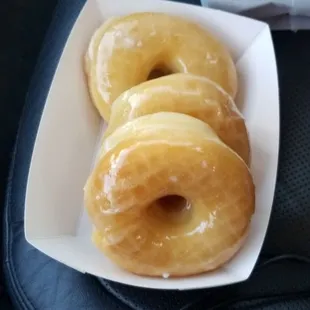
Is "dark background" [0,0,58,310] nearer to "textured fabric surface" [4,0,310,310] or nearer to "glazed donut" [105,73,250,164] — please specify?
"textured fabric surface" [4,0,310,310]

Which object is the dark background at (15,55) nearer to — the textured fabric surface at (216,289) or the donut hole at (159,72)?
the textured fabric surface at (216,289)

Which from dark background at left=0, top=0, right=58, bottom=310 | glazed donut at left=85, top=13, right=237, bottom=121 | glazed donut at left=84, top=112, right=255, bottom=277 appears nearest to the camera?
glazed donut at left=84, top=112, right=255, bottom=277

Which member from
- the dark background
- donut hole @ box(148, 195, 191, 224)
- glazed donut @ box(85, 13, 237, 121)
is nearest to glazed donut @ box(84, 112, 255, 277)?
donut hole @ box(148, 195, 191, 224)

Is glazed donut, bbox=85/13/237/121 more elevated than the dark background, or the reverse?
glazed donut, bbox=85/13/237/121

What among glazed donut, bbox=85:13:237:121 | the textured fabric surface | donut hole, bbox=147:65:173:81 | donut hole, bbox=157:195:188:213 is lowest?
the textured fabric surface

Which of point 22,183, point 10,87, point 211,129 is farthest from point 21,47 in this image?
point 211,129

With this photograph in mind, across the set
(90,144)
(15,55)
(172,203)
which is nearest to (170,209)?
(172,203)

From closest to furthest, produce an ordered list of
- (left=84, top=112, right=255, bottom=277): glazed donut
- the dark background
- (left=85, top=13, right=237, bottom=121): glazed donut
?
(left=84, top=112, right=255, bottom=277): glazed donut → (left=85, top=13, right=237, bottom=121): glazed donut → the dark background

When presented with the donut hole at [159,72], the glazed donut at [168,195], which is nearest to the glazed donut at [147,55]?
the donut hole at [159,72]
